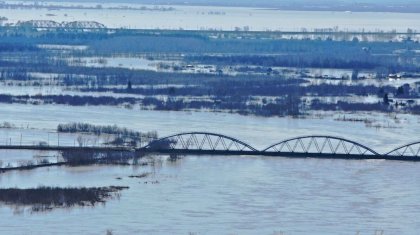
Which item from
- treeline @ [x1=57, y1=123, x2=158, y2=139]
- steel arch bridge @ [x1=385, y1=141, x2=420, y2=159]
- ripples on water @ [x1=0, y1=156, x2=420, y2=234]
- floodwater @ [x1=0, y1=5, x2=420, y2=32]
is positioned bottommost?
ripples on water @ [x1=0, y1=156, x2=420, y2=234]

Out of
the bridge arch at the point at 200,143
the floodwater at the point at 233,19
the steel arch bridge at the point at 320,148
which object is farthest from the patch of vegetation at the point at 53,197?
the floodwater at the point at 233,19

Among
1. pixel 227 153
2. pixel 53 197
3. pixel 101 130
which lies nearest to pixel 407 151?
pixel 227 153

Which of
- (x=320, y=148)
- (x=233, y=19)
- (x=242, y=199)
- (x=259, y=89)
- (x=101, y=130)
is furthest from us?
(x=233, y=19)

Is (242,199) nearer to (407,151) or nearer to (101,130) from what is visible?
(407,151)

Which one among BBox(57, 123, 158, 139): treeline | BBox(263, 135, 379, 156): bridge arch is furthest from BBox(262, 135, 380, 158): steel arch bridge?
BBox(57, 123, 158, 139): treeline

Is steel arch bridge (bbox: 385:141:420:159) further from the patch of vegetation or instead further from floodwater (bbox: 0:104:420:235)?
the patch of vegetation

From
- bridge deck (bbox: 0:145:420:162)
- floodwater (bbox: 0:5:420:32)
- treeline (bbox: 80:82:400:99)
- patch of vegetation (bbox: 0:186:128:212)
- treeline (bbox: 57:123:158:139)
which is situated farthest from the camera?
floodwater (bbox: 0:5:420:32)

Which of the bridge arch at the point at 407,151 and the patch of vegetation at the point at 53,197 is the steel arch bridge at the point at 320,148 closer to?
the bridge arch at the point at 407,151
